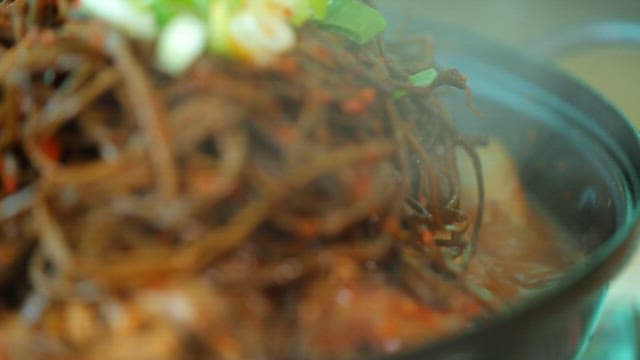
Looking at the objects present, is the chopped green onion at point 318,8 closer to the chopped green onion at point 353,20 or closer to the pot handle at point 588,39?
the chopped green onion at point 353,20

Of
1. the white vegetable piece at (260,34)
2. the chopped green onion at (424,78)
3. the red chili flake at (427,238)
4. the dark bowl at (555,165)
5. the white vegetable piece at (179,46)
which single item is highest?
the white vegetable piece at (260,34)

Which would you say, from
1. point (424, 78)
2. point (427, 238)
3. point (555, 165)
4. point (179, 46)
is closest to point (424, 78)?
point (424, 78)

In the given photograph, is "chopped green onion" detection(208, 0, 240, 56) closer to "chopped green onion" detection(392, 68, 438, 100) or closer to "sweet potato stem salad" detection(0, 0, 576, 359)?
"sweet potato stem salad" detection(0, 0, 576, 359)

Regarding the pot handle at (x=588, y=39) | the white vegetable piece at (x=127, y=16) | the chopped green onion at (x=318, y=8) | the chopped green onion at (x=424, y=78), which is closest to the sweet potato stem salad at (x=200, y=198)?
the white vegetable piece at (x=127, y=16)

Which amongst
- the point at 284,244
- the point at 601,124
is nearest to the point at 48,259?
the point at 284,244

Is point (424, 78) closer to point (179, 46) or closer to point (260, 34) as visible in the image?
point (260, 34)

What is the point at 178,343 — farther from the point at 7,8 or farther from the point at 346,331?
the point at 7,8
